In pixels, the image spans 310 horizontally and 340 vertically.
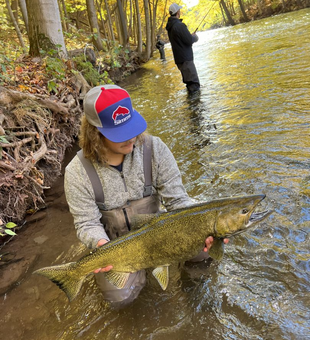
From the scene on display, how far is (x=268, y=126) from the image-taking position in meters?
5.68

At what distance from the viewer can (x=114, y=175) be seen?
2629 millimetres

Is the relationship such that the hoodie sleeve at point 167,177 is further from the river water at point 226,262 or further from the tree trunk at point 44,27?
the tree trunk at point 44,27

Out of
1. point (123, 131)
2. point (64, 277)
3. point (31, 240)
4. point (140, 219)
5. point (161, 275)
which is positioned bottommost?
point (31, 240)

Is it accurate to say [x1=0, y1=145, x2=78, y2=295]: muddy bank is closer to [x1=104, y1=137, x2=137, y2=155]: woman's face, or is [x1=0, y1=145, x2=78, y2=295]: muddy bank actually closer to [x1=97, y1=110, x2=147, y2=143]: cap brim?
[x1=104, y1=137, x2=137, y2=155]: woman's face

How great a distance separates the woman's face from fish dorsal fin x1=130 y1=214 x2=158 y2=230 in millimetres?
589

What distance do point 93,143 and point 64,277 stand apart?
115cm

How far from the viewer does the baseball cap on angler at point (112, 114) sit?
7.56ft

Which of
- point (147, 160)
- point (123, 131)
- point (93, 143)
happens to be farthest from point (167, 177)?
point (93, 143)

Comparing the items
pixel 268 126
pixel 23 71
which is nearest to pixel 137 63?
pixel 23 71

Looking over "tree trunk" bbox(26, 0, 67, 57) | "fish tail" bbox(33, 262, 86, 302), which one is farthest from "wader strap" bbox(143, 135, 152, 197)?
"tree trunk" bbox(26, 0, 67, 57)

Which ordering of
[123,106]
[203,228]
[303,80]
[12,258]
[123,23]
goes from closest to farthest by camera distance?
[203,228], [123,106], [12,258], [303,80], [123,23]

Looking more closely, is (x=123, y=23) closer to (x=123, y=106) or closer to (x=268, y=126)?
(x=268, y=126)

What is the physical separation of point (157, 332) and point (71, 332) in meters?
0.82

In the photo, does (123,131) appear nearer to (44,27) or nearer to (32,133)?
(32,133)
